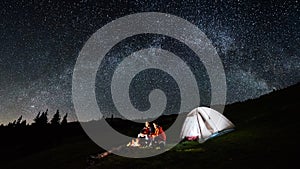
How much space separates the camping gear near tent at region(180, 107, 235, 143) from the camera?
1947 centimetres

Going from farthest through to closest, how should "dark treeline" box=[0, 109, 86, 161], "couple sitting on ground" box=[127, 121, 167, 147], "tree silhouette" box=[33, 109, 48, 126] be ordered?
"tree silhouette" box=[33, 109, 48, 126] < "dark treeline" box=[0, 109, 86, 161] < "couple sitting on ground" box=[127, 121, 167, 147]

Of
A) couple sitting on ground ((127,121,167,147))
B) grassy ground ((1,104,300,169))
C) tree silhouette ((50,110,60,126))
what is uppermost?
tree silhouette ((50,110,60,126))

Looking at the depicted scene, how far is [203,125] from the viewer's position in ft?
64.7

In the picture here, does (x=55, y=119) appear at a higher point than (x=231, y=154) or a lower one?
higher

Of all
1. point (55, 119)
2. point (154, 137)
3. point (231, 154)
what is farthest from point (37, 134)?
point (231, 154)

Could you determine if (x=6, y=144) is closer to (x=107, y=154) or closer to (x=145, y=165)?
(x=107, y=154)

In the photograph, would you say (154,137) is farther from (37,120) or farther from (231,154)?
(37,120)

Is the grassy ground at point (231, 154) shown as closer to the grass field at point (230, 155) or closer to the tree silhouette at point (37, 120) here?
the grass field at point (230, 155)

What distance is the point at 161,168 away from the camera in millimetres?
13109

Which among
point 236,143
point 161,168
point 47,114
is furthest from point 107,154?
point 47,114

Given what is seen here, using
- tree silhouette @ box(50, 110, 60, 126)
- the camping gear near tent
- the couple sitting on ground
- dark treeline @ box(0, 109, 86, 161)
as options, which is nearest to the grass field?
the camping gear near tent

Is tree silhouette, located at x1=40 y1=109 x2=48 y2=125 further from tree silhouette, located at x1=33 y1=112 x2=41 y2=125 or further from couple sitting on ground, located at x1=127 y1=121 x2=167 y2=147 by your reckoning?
couple sitting on ground, located at x1=127 y1=121 x2=167 y2=147

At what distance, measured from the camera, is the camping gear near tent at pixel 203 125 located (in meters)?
19.5

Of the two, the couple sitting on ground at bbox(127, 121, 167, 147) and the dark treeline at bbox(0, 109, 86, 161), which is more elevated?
the dark treeline at bbox(0, 109, 86, 161)
